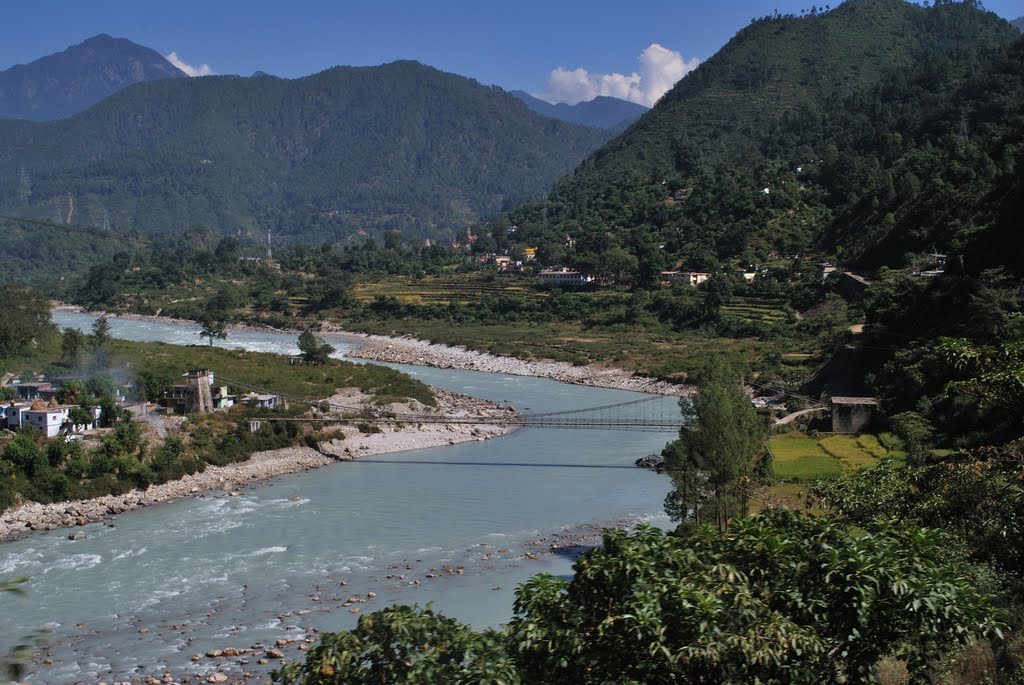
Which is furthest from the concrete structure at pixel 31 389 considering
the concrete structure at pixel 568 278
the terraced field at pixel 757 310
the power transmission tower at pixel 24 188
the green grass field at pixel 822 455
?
the power transmission tower at pixel 24 188

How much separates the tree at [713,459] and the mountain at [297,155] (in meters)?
102

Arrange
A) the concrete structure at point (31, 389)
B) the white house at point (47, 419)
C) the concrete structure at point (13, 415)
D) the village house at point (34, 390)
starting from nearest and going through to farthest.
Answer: the white house at point (47, 419) < the concrete structure at point (13, 415) < the village house at point (34, 390) < the concrete structure at point (31, 389)

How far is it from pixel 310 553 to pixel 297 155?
165148 millimetres

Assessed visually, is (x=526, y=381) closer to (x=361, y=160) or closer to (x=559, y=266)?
(x=559, y=266)

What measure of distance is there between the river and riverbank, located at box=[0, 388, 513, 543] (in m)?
0.32

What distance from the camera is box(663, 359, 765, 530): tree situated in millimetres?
10547

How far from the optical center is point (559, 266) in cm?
4325

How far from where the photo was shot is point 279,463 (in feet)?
53.9

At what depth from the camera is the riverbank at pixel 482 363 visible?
81.5 ft

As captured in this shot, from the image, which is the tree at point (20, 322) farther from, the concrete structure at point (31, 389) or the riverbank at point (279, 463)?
the riverbank at point (279, 463)

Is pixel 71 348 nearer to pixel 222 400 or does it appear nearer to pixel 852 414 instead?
pixel 222 400

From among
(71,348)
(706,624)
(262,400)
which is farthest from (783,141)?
(706,624)

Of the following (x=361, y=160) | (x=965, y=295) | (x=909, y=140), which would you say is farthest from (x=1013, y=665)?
(x=361, y=160)

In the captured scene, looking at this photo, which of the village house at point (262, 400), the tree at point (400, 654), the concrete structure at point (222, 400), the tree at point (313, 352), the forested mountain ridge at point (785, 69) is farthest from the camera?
the forested mountain ridge at point (785, 69)
